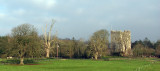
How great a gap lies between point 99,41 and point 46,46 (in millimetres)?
22454

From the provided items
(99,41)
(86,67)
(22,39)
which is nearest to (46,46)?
(99,41)

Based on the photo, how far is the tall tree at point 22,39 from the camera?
5114cm

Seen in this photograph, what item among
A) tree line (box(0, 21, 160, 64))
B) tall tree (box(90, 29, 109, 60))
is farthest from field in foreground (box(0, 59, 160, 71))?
tall tree (box(90, 29, 109, 60))

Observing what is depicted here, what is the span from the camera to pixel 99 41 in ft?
278

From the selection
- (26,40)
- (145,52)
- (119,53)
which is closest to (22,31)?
(26,40)

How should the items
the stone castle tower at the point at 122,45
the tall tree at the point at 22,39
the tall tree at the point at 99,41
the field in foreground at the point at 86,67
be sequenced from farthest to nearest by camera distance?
the stone castle tower at the point at 122,45, the tall tree at the point at 99,41, the tall tree at the point at 22,39, the field in foreground at the point at 86,67

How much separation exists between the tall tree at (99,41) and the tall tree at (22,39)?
35.1 m

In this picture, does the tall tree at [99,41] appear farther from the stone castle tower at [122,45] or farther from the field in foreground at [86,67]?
the field in foreground at [86,67]

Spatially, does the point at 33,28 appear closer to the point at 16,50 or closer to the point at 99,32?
the point at 16,50

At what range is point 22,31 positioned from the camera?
52.6m

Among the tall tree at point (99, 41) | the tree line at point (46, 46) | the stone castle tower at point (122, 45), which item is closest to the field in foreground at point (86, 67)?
the tree line at point (46, 46)

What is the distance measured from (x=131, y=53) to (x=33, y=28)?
2372 inches

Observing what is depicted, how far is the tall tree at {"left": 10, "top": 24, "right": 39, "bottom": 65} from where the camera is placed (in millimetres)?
51144

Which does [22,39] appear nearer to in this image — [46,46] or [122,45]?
[46,46]
